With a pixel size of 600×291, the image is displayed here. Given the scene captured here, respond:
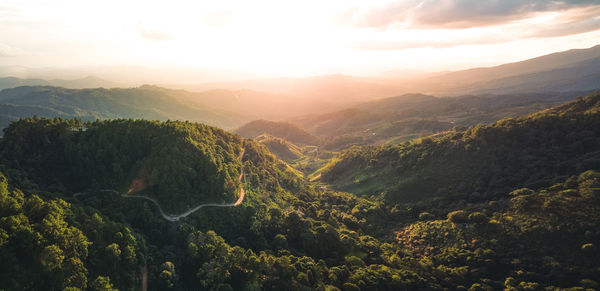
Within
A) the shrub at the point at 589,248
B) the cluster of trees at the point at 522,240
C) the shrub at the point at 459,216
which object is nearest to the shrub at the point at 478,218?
the cluster of trees at the point at 522,240

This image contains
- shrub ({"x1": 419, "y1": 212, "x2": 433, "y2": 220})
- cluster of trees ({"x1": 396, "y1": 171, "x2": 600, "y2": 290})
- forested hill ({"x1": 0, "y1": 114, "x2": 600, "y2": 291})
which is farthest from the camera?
shrub ({"x1": 419, "y1": 212, "x2": 433, "y2": 220})

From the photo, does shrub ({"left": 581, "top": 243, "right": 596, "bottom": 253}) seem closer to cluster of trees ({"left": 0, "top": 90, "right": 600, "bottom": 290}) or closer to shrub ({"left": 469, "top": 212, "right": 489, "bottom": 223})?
cluster of trees ({"left": 0, "top": 90, "right": 600, "bottom": 290})

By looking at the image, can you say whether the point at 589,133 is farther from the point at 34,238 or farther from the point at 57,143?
the point at 57,143

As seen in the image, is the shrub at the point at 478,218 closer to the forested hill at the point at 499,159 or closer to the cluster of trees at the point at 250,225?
the cluster of trees at the point at 250,225

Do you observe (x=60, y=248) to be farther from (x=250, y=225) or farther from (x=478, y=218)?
(x=478, y=218)

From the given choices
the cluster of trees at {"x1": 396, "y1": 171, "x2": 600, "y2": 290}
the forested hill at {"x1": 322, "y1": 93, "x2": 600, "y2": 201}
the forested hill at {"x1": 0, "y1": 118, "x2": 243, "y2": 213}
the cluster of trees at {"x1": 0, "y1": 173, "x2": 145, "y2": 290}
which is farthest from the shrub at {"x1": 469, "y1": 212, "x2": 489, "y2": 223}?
the cluster of trees at {"x1": 0, "y1": 173, "x2": 145, "y2": 290}

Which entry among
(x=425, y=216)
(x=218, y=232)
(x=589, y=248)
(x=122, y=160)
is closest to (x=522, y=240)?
(x=589, y=248)

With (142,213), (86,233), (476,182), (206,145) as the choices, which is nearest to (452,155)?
(476,182)
